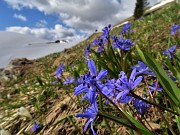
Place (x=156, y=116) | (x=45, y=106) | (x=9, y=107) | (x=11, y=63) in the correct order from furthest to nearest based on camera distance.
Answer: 1. (x=11, y=63)
2. (x=9, y=107)
3. (x=45, y=106)
4. (x=156, y=116)

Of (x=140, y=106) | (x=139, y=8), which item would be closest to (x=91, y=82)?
(x=140, y=106)

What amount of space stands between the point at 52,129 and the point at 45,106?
2.85 feet

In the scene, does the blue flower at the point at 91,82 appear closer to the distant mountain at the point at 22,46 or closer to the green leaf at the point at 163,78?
the green leaf at the point at 163,78

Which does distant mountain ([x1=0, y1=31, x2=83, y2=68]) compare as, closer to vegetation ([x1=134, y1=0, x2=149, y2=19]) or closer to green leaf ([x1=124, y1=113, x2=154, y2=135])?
green leaf ([x1=124, y1=113, x2=154, y2=135])

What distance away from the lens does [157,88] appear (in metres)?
1.52

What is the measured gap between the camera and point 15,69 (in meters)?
9.41

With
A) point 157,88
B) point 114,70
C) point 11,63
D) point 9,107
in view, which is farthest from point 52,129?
point 11,63

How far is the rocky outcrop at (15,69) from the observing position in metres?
8.77

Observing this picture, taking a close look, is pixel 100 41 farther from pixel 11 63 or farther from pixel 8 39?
pixel 11 63

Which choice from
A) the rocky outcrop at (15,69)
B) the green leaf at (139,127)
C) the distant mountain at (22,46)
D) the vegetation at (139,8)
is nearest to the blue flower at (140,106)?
the green leaf at (139,127)

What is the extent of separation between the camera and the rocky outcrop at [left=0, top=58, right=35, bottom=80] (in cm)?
877

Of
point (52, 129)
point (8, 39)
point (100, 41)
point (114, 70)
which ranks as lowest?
point (52, 129)

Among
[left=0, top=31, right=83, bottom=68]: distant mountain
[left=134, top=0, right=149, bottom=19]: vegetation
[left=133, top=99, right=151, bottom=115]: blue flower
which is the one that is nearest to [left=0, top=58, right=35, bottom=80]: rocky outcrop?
[left=0, top=31, right=83, bottom=68]: distant mountain

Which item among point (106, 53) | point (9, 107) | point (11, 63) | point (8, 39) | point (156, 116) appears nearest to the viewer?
point (156, 116)
